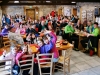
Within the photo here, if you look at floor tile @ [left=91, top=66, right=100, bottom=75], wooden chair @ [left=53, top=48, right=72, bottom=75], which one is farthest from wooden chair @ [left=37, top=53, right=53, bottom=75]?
floor tile @ [left=91, top=66, right=100, bottom=75]

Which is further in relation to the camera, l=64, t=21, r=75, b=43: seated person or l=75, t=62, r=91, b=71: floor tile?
l=64, t=21, r=75, b=43: seated person

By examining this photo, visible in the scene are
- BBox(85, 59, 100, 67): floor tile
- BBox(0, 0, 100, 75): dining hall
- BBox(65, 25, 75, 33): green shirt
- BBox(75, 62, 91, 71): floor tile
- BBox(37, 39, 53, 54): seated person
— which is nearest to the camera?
BBox(0, 0, 100, 75): dining hall

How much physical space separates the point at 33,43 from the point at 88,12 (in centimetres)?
597

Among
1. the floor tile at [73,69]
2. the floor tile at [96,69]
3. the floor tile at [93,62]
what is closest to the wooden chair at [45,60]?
the floor tile at [73,69]

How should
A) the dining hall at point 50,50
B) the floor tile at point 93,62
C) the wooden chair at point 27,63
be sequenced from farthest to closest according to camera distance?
the floor tile at point 93,62
the dining hall at point 50,50
the wooden chair at point 27,63

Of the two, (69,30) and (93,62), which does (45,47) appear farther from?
(69,30)

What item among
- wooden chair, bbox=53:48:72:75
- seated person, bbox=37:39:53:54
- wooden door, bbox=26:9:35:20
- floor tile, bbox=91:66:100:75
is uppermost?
wooden door, bbox=26:9:35:20

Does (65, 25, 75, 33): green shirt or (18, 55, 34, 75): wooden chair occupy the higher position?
(65, 25, 75, 33): green shirt

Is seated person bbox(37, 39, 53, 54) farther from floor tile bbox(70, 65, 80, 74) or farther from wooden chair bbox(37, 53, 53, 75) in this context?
floor tile bbox(70, 65, 80, 74)

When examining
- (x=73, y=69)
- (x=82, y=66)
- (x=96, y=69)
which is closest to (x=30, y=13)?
(x=82, y=66)

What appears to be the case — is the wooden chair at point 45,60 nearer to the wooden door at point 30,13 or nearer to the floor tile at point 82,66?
the floor tile at point 82,66

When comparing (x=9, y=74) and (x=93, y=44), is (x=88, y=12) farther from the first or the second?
(x=9, y=74)

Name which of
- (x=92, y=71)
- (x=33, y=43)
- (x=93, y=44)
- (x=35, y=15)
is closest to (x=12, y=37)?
(x=33, y=43)

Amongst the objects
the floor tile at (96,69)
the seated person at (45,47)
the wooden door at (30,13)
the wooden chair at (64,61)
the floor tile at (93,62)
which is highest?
the wooden door at (30,13)
